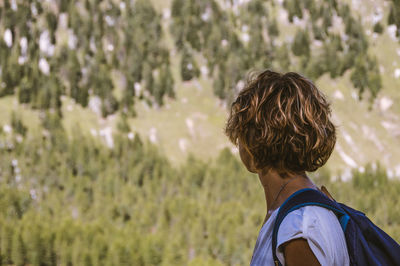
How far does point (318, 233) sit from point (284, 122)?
22.3 inches

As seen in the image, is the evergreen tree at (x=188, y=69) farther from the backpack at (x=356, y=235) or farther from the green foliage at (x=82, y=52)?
the backpack at (x=356, y=235)

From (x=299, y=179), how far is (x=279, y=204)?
17cm

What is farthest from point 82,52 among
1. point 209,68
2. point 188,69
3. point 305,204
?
point 305,204

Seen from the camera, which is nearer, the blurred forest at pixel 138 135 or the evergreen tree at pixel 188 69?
the blurred forest at pixel 138 135

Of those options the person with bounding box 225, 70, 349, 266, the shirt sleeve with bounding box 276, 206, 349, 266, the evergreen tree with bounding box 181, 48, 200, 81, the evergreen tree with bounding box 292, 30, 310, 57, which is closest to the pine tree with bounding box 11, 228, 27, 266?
the person with bounding box 225, 70, 349, 266

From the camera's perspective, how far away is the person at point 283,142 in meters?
2.00

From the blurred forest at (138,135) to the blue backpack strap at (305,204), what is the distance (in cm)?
1147

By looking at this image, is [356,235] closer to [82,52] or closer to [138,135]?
[138,135]

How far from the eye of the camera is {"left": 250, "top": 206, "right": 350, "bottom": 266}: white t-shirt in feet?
6.34

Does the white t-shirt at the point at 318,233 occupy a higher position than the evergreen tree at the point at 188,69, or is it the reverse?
the evergreen tree at the point at 188,69

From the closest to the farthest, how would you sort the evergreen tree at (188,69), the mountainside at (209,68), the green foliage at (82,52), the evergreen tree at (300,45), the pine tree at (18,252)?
the pine tree at (18,252) → the mountainside at (209,68) → the green foliage at (82,52) → the evergreen tree at (188,69) → the evergreen tree at (300,45)

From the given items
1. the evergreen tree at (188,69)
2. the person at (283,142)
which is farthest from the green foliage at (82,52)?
the person at (283,142)

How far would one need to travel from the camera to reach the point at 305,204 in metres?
2.03

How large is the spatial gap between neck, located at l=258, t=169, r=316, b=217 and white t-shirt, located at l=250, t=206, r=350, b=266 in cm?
24
